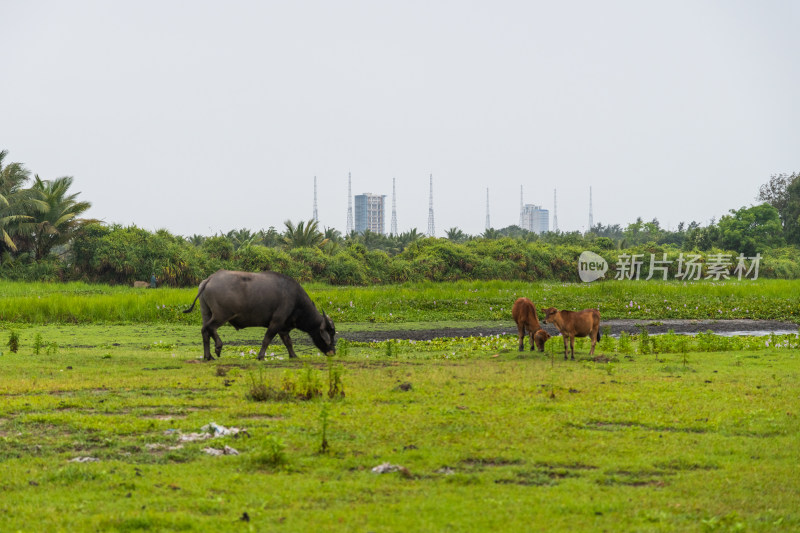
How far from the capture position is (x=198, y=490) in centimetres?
626

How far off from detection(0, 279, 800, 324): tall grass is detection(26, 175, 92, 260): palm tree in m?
4.84

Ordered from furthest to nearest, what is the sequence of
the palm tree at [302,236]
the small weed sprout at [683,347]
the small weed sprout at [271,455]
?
1. the palm tree at [302,236]
2. the small weed sprout at [683,347]
3. the small weed sprout at [271,455]

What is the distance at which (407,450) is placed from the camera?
7.52 metres

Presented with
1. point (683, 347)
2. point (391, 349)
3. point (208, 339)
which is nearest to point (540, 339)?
point (683, 347)

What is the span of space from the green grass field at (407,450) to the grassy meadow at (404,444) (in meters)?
0.03

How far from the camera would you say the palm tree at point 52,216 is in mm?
41041

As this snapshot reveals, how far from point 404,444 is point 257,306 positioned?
8835mm

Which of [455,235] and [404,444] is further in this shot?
[455,235]

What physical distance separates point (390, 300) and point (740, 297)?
15.7m

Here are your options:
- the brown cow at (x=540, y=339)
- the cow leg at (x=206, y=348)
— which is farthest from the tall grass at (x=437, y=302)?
the brown cow at (x=540, y=339)

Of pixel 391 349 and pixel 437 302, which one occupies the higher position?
pixel 437 302

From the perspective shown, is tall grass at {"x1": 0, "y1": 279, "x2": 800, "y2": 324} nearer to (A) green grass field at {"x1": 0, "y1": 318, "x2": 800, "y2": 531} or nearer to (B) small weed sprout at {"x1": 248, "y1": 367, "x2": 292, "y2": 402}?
(A) green grass field at {"x1": 0, "y1": 318, "x2": 800, "y2": 531}

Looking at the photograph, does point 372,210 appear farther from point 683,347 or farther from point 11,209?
point 683,347

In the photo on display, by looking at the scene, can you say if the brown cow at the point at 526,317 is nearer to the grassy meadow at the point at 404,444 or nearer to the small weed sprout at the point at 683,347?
the grassy meadow at the point at 404,444
